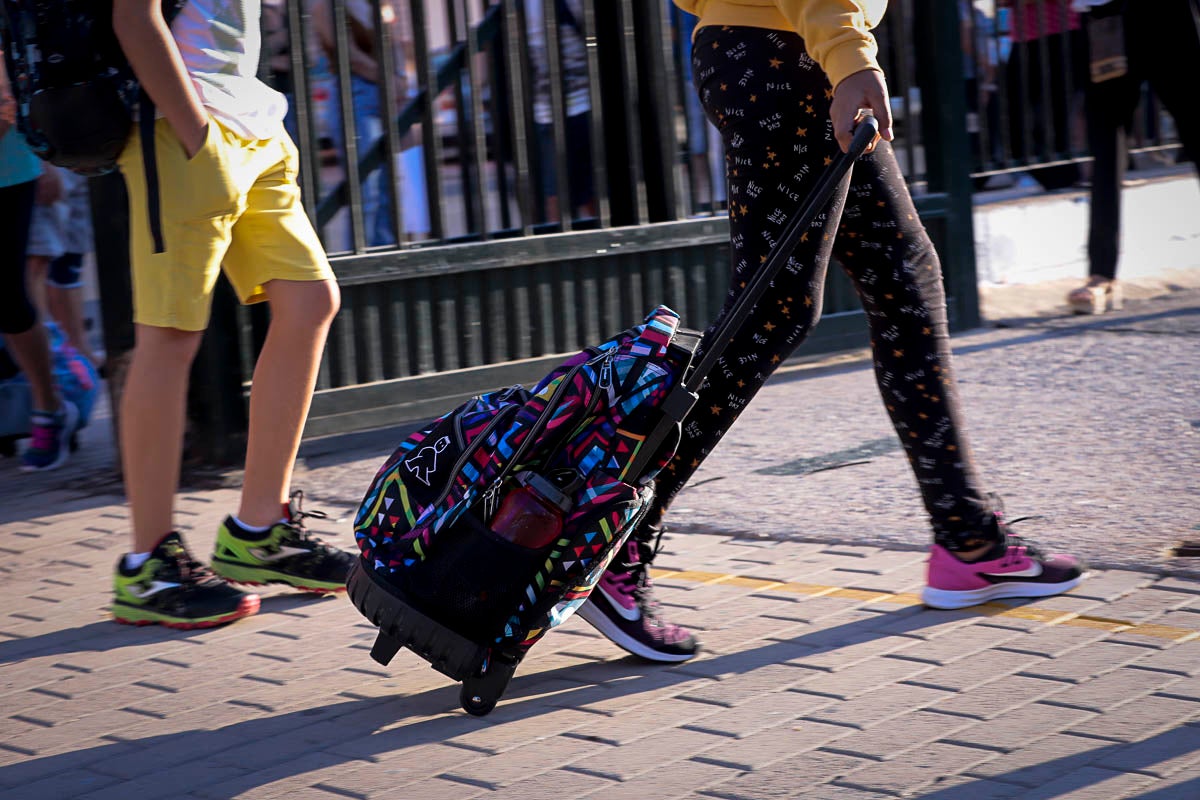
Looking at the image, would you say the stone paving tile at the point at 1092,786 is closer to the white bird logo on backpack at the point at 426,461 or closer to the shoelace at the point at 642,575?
the shoelace at the point at 642,575

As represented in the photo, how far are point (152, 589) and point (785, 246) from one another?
168cm

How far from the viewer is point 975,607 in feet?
10.8

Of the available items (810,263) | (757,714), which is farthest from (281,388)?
(757,714)

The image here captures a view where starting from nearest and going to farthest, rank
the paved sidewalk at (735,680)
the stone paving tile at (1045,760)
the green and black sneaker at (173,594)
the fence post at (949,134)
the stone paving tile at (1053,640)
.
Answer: the stone paving tile at (1045,760)
the paved sidewalk at (735,680)
the stone paving tile at (1053,640)
the green and black sneaker at (173,594)
the fence post at (949,134)

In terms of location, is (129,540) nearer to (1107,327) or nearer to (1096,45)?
(1107,327)

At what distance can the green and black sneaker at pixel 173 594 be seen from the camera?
3475 mm

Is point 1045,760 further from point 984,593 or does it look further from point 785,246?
point 785,246

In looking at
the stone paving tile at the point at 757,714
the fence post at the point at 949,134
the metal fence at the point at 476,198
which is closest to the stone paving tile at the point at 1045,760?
the stone paving tile at the point at 757,714

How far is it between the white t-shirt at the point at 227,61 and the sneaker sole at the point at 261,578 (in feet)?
3.40

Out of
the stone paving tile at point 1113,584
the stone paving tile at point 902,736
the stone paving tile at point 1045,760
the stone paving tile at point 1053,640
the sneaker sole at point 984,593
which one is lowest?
the stone paving tile at point 1045,760

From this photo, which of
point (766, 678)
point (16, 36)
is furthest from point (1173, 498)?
point (16, 36)

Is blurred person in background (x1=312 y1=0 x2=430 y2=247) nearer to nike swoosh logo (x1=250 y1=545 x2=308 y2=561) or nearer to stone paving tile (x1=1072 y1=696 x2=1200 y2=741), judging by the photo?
nike swoosh logo (x1=250 y1=545 x2=308 y2=561)

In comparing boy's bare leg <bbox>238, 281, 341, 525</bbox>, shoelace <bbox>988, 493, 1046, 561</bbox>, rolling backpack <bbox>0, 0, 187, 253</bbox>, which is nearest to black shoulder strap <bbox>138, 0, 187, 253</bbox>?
rolling backpack <bbox>0, 0, 187, 253</bbox>

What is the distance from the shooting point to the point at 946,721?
265 cm
